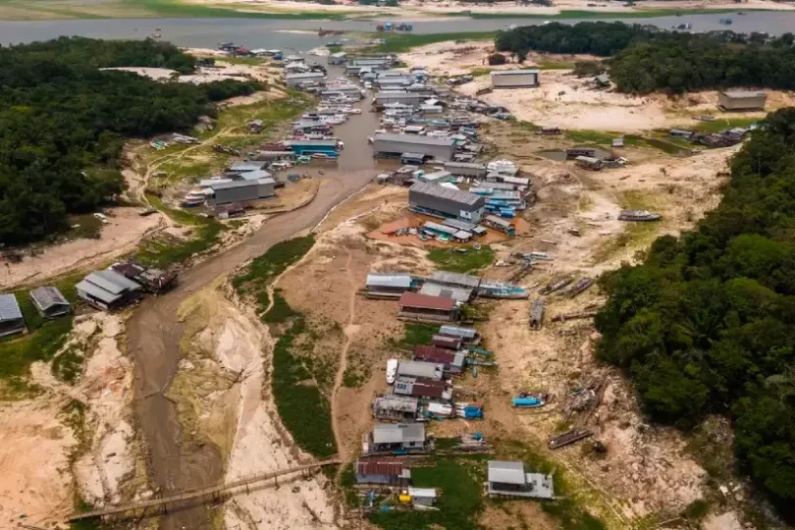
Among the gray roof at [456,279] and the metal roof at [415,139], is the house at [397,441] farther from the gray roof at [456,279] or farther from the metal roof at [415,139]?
the metal roof at [415,139]

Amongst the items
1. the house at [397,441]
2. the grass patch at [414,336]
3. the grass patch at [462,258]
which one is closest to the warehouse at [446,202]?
the grass patch at [462,258]

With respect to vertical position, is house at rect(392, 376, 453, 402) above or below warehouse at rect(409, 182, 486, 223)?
below

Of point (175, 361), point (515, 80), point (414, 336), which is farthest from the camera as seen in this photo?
point (515, 80)

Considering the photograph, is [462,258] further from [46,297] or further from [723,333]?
[46,297]

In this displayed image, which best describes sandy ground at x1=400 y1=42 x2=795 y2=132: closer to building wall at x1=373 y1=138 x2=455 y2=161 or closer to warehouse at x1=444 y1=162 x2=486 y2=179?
building wall at x1=373 y1=138 x2=455 y2=161

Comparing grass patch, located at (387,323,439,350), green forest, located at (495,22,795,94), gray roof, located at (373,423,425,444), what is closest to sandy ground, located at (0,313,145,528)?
gray roof, located at (373,423,425,444)

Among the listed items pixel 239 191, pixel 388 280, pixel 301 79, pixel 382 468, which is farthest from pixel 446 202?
pixel 301 79

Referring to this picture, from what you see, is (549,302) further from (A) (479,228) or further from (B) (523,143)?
(B) (523,143)
